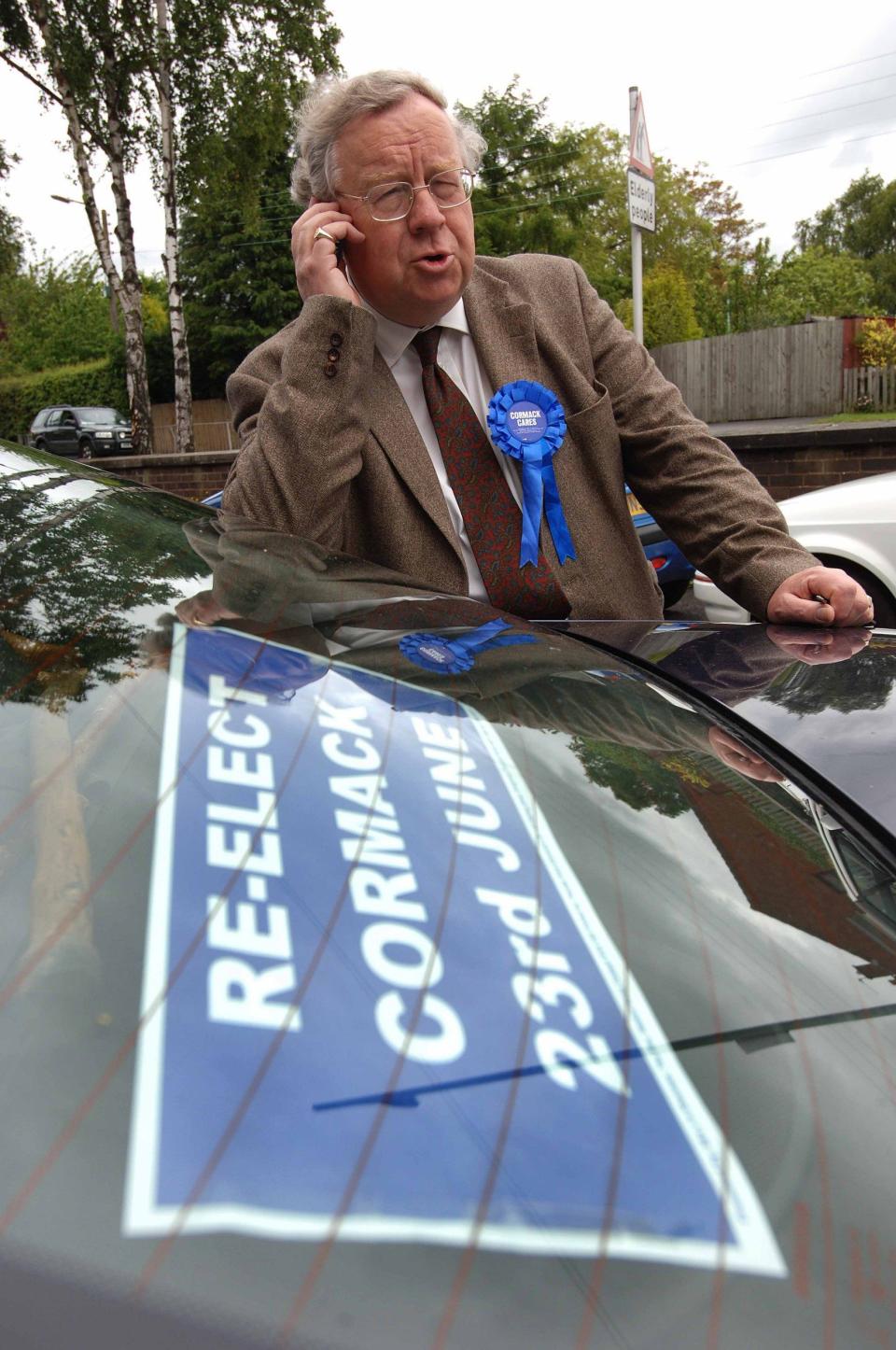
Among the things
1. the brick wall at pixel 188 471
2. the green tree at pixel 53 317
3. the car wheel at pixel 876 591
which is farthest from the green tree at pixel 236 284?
the car wheel at pixel 876 591

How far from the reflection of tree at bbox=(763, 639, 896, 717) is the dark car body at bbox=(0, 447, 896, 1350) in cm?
32

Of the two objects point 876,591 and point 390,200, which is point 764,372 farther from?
point 390,200

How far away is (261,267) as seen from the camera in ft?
97.3

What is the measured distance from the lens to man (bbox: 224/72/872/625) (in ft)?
6.66

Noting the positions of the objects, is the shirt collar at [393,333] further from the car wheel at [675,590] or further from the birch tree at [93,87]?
the birch tree at [93,87]

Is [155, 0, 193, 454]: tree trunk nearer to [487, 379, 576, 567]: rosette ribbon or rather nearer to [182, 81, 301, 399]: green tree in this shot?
[182, 81, 301, 399]: green tree

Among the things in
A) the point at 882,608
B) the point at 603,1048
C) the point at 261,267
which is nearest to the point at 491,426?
the point at 603,1048

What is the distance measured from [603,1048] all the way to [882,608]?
3975 mm

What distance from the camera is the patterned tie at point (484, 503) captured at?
6.79ft

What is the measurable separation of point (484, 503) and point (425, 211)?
553 millimetres

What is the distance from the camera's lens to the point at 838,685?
141 cm

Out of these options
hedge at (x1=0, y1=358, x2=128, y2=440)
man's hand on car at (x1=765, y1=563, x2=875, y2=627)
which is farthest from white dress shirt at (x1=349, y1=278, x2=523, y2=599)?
hedge at (x1=0, y1=358, x2=128, y2=440)

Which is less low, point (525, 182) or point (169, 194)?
point (525, 182)

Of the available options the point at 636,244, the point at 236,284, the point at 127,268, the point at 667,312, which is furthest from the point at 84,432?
the point at 636,244
